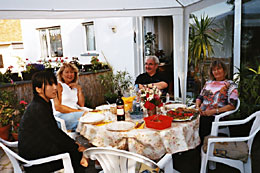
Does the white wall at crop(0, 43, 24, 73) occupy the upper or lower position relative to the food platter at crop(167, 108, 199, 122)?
upper

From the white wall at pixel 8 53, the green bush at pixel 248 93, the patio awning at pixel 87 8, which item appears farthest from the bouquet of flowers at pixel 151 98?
the white wall at pixel 8 53

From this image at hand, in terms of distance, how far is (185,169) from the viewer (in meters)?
2.83

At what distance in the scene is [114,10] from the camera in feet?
12.7

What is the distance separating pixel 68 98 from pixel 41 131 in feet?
4.69

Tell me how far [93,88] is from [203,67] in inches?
107

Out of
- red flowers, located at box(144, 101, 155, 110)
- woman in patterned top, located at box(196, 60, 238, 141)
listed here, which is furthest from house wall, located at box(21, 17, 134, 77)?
red flowers, located at box(144, 101, 155, 110)

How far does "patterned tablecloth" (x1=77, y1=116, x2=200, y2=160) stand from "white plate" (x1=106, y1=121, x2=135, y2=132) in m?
0.04

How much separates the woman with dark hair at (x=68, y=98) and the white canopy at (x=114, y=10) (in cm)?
91

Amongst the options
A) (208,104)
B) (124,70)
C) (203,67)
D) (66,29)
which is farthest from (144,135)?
(66,29)

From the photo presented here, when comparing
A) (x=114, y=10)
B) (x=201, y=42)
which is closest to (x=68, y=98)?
(x=114, y=10)

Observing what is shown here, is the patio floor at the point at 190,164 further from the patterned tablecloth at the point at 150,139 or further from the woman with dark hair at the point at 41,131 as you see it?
the woman with dark hair at the point at 41,131

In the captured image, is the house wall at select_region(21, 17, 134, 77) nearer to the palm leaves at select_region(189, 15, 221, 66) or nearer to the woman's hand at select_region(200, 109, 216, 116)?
the palm leaves at select_region(189, 15, 221, 66)

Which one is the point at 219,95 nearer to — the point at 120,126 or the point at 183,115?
the point at 183,115

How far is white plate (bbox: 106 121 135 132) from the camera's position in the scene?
203 cm
